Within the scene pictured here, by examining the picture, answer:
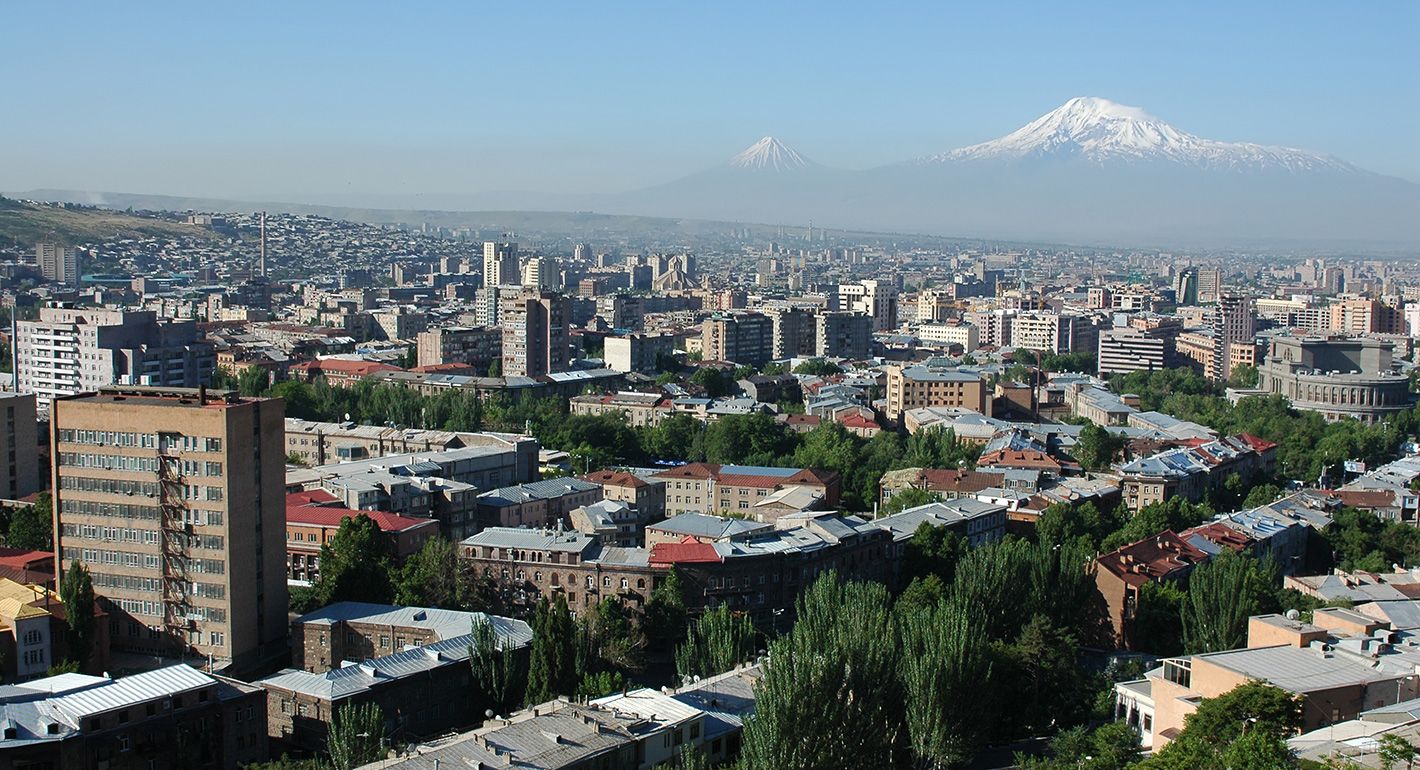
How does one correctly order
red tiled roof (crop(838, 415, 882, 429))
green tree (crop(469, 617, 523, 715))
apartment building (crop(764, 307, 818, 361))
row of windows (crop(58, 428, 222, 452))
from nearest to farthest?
green tree (crop(469, 617, 523, 715)), row of windows (crop(58, 428, 222, 452)), red tiled roof (crop(838, 415, 882, 429)), apartment building (crop(764, 307, 818, 361))

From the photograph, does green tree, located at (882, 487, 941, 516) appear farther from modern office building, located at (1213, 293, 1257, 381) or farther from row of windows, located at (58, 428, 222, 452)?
modern office building, located at (1213, 293, 1257, 381)

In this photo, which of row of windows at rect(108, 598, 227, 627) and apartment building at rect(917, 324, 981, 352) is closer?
row of windows at rect(108, 598, 227, 627)

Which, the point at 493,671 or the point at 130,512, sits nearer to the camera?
the point at 493,671

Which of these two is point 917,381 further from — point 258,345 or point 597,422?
point 258,345

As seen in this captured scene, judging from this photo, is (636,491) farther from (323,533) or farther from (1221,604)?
(1221,604)

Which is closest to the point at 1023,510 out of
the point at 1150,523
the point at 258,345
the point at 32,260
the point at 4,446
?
the point at 1150,523

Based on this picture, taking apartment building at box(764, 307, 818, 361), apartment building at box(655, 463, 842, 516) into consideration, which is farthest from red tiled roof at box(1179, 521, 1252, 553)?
apartment building at box(764, 307, 818, 361)

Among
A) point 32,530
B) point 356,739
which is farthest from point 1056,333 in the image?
point 356,739

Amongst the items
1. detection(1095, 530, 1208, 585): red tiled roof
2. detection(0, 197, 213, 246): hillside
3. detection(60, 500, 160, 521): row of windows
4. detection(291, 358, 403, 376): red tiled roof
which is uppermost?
detection(0, 197, 213, 246): hillside
